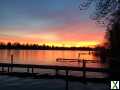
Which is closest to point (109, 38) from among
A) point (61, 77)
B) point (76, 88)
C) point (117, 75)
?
point (117, 75)

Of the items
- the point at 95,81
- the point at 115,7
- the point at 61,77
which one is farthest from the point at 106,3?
the point at 61,77

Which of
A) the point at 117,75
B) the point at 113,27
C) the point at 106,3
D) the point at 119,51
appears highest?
the point at 106,3

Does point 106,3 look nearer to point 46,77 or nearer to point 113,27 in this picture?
point 113,27

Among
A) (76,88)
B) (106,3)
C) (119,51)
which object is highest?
(106,3)

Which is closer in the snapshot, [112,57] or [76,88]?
[112,57]

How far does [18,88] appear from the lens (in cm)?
1900

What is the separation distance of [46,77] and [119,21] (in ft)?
51.8

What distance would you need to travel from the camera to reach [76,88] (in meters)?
19.4

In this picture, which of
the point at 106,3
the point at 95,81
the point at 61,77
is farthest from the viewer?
the point at 61,77

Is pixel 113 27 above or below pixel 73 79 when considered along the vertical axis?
above

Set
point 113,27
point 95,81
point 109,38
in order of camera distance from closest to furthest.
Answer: point 113,27
point 109,38
point 95,81

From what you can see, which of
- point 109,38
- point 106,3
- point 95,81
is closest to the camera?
point 106,3

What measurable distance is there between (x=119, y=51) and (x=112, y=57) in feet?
2.52

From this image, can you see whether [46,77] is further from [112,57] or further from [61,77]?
[112,57]
